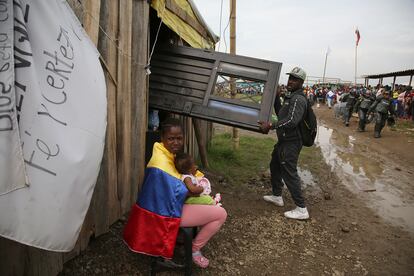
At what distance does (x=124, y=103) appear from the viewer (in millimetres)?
2994

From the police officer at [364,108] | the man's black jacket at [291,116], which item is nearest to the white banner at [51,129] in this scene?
the man's black jacket at [291,116]

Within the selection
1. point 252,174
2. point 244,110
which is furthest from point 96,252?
point 252,174

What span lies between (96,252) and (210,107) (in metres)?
1.83

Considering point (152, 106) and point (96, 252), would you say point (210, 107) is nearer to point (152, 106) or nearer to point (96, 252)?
point (152, 106)

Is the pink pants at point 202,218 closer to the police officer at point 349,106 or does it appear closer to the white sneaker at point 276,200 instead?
the white sneaker at point 276,200

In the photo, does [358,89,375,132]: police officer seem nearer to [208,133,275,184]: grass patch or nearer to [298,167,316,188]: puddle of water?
[208,133,275,184]: grass patch

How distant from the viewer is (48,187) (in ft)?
4.37

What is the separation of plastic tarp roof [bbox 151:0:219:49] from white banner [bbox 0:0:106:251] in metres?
1.90

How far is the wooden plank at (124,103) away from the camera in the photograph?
112 inches

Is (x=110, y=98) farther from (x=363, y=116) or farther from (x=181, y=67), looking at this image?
(x=363, y=116)

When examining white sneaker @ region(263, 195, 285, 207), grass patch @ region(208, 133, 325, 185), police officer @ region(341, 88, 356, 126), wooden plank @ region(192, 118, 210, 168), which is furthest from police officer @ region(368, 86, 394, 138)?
white sneaker @ region(263, 195, 285, 207)

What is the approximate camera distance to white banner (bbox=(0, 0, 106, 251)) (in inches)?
51.4

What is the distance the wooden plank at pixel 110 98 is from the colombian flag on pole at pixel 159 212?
1.61 ft

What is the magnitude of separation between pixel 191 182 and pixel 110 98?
1013 millimetres
